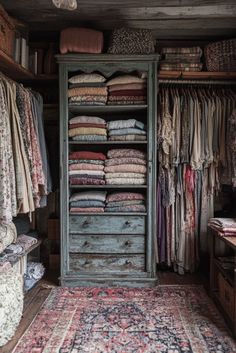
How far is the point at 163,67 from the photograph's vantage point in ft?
10.0

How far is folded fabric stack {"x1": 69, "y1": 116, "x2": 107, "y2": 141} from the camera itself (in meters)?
2.87

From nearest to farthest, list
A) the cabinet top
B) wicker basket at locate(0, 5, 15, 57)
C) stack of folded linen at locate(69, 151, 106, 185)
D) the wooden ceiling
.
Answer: wicker basket at locate(0, 5, 15, 57) < the wooden ceiling < the cabinet top < stack of folded linen at locate(69, 151, 106, 185)

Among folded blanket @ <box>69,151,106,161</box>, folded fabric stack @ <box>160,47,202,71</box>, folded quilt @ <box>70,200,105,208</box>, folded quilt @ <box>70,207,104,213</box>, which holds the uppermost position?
folded fabric stack @ <box>160,47,202,71</box>

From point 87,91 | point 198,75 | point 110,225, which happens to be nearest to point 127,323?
point 110,225

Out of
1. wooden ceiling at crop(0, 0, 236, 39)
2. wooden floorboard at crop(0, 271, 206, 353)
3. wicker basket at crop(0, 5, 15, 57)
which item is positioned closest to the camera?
wooden floorboard at crop(0, 271, 206, 353)

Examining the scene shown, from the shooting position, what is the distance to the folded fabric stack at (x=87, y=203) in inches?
114

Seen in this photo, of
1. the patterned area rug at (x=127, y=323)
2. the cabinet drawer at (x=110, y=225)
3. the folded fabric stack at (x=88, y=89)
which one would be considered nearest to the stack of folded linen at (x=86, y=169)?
the cabinet drawer at (x=110, y=225)

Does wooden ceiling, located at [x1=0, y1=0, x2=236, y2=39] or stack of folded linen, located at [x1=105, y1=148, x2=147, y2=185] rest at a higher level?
wooden ceiling, located at [x1=0, y1=0, x2=236, y2=39]

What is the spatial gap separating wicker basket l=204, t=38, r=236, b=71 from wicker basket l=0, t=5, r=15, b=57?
5.58 ft

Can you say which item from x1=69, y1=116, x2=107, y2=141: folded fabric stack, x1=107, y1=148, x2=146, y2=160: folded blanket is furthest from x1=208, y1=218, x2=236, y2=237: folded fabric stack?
x1=69, y1=116, x2=107, y2=141: folded fabric stack

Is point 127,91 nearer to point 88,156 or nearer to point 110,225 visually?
point 88,156

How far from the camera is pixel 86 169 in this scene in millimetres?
2896

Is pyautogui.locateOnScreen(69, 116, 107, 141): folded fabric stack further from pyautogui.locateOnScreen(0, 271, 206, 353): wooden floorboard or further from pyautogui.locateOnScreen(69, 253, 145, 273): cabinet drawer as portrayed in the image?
pyautogui.locateOnScreen(0, 271, 206, 353): wooden floorboard

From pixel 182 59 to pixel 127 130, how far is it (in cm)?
87
